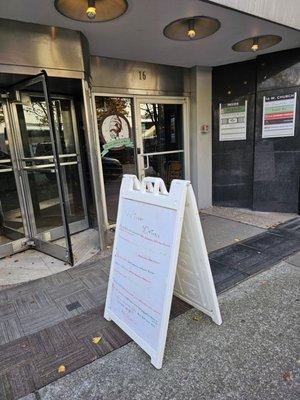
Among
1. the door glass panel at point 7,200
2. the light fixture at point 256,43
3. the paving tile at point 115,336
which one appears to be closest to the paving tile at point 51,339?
the paving tile at point 115,336

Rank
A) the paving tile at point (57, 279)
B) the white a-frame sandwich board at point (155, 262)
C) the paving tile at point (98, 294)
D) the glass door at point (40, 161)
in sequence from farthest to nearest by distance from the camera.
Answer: the glass door at point (40, 161), the paving tile at point (57, 279), the paving tile at point (98, 294), the white a-frame sandwich board at point (155, 262)

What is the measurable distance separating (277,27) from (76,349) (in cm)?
376

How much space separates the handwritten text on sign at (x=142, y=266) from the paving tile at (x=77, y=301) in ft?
1.24

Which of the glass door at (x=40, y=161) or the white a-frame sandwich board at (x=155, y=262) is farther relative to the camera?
the glass door at (x=40, y=161)

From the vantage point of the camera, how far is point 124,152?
4258mm

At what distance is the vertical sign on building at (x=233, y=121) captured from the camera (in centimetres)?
454

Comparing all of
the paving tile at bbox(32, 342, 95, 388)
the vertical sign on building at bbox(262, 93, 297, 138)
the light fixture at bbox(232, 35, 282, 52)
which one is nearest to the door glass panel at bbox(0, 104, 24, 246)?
the paving tile at bbox(32, 342, 95, 388)

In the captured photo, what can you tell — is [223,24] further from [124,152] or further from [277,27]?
[124,152]

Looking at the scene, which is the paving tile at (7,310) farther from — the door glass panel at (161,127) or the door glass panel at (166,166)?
the door glass panel at (161,127)

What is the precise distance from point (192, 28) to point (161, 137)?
79.6 inches

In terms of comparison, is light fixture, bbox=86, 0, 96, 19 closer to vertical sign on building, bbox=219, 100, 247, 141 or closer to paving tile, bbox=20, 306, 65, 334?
paving tile, bbox=20, 306, 65, 334

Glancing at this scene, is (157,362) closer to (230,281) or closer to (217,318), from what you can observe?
(217,318)

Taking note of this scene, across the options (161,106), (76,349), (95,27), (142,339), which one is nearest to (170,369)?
(142,339)

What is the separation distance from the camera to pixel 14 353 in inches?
75.4
